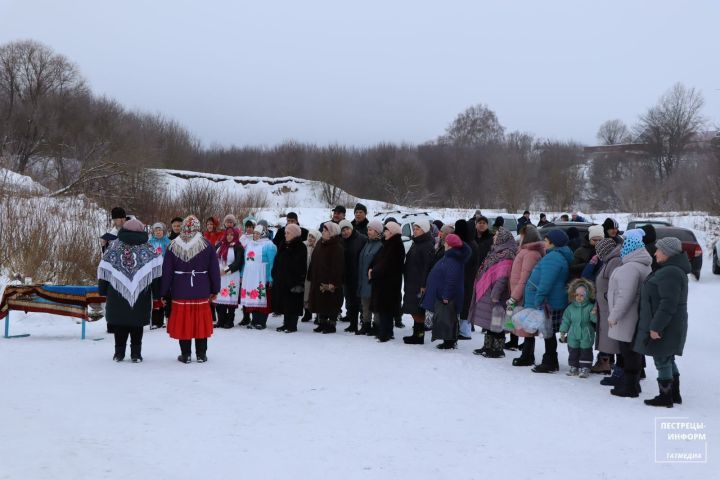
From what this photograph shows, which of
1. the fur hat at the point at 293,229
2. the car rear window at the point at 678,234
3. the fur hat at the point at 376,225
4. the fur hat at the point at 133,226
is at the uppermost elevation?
the car rear window at the point at 678,234

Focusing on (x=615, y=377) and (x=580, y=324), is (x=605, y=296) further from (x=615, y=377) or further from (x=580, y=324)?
(x=615, y=377)

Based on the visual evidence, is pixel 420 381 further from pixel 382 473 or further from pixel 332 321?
pixel 332 321

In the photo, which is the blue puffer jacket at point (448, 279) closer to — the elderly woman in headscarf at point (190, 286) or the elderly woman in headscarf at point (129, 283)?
the elderly woman in headscarf at point (190, 286)

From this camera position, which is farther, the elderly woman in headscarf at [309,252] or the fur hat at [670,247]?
the elderly woman in headscarf at [309,252]

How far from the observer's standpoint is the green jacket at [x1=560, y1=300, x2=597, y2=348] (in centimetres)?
776

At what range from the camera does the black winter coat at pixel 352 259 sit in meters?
11.0

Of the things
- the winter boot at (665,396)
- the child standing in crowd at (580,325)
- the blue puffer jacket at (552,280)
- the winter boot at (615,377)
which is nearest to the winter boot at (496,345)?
the blue puffer jacket at (552,280)

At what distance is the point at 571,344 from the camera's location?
26.0 ft

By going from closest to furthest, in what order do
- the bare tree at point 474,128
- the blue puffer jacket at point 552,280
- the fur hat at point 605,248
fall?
the fur hat at point 605,248 < the blue puffer jacket at point 552,280 < the bare tree at point 474,128

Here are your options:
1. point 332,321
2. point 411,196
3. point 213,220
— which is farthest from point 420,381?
point 411,196

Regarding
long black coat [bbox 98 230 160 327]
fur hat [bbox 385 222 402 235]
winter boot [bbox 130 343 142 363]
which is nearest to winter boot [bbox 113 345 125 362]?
winter boot [bbox 130 343 142 363]

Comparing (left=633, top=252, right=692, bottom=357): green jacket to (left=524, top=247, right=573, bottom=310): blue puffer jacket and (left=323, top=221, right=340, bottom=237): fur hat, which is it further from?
(left=323, top=221, right=340, bottom=237): fur hat

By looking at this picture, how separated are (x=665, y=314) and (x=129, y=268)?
594 centimetres

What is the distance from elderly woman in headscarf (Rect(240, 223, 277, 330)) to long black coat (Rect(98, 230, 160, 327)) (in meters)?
2.92
